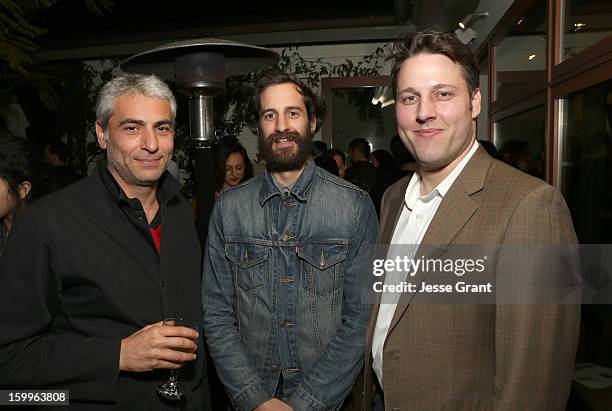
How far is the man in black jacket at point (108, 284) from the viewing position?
148 centimetres

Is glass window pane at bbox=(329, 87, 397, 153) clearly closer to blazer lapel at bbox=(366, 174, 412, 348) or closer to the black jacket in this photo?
blazer lapel at bbox=(366, 174, 412, 348)

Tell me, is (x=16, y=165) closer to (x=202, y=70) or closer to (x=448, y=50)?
(x=202, y=70)

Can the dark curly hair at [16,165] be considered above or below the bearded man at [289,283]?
above

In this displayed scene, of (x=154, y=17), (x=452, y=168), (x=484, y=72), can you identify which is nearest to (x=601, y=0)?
(x=452, y=168)

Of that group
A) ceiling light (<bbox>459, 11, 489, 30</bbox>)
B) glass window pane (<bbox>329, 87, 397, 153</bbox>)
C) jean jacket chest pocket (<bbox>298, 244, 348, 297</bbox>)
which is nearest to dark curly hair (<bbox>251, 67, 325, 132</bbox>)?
jean jacket chest pocket (<bbox>298, 244, 348, 297</bbox>)

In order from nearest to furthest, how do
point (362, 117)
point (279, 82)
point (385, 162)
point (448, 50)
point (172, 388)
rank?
point (448, 50) < point (172, 388) < point (279, 82) < point (385, 162) < point (362, 117)

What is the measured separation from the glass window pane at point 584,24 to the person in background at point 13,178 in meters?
2.69

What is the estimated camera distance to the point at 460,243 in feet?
4.43

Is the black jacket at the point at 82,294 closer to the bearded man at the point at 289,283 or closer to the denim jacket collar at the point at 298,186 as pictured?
the bearded man at the point at 289,283

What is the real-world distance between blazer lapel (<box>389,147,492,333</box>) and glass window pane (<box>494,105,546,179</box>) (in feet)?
7.44

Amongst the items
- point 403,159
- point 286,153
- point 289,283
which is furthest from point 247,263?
point 403,159

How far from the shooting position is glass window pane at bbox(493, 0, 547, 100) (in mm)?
3508

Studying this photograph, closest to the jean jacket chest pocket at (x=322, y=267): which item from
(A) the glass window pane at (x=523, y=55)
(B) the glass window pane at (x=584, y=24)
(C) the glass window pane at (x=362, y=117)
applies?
(B) the glass window pane at (x=584, y=24)

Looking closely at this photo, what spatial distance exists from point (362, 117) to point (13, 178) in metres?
5.33
